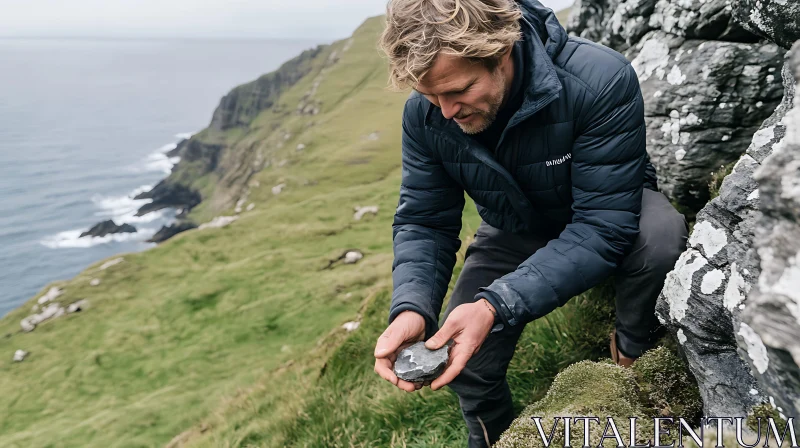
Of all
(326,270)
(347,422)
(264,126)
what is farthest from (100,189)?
(347,422)

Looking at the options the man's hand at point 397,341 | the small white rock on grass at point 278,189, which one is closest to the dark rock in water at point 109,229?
the small white rock on grass at point 278,189

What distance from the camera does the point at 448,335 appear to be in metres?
3.94

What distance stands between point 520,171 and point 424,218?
98 cm

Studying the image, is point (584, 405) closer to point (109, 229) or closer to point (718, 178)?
point (718, 178)

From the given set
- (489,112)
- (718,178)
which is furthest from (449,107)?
(718,178)

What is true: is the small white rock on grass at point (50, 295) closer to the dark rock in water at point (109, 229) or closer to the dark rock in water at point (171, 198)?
the dark rock in water at point (109, 229)

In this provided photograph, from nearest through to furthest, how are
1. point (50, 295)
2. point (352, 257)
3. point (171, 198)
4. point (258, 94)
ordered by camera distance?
point (352, 257), point (50, 295), point (171, 198), point (258, 94)

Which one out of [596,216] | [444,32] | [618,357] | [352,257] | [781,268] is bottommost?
[352,257]

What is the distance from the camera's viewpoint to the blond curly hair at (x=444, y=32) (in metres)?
3.80

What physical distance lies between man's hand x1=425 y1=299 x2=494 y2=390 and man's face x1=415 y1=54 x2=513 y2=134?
4.62 feet

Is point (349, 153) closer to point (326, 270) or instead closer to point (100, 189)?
point (326, 270)

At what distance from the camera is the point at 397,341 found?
4.10 m

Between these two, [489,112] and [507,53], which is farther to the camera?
[489,112]

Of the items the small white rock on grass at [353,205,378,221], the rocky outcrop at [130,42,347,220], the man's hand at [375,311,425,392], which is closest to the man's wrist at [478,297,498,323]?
the man's hand at [375,311,425,392]
